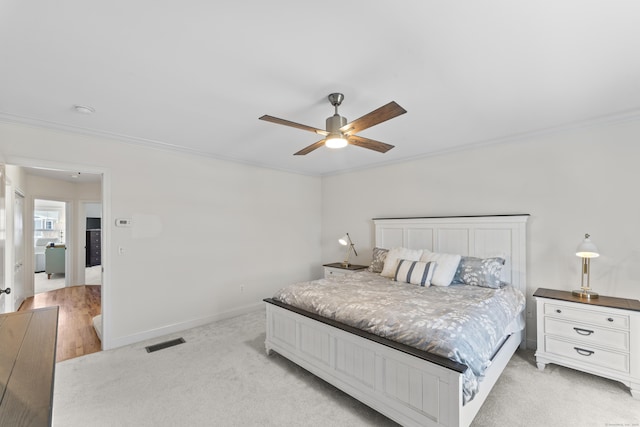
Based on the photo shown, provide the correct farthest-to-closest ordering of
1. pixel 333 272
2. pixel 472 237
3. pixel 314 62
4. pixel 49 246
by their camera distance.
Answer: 1. pixel 49 246
2. pixel 333 272
3. pixel 472 237
4. pixel 314 62

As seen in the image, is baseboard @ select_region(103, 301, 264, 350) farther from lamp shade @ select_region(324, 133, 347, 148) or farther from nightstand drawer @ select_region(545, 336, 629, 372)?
nightstand drawer @ select_region(545, 336, 629, 372)

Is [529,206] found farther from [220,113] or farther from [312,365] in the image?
[220,113]

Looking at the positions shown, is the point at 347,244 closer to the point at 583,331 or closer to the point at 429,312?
the point at 429,312

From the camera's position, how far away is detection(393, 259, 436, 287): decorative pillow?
10.8ft

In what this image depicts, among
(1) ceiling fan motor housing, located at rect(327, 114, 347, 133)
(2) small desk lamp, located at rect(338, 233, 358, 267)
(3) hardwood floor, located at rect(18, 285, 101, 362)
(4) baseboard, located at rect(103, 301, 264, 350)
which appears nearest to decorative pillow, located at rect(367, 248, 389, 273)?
(2) small desk lamp, located at rect(338, 233, 358, 267)

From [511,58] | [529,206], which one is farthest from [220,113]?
[529,206]

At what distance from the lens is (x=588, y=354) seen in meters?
2.60

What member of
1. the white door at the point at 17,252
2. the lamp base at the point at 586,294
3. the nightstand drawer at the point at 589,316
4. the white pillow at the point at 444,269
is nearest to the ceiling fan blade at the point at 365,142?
the white pillow at the point at 444,269

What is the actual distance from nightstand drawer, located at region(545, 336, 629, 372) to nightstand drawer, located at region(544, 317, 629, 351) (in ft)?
0.19

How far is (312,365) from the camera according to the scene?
262 centimetres

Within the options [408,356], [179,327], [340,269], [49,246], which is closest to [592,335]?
[408,356]

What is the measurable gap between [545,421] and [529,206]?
2.18m

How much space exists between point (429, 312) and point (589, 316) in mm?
1615

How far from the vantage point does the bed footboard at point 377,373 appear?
1.78 meters
